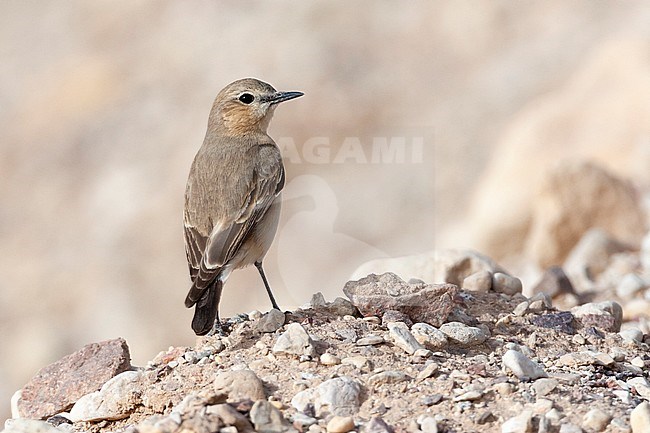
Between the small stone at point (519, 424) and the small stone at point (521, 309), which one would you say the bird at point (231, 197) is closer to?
the small stone at point (521, 309)

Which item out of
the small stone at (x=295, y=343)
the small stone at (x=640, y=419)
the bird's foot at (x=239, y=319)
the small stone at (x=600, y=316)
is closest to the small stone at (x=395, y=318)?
the small stone at (x=295, y=343)

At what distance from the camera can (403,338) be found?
4.90 m

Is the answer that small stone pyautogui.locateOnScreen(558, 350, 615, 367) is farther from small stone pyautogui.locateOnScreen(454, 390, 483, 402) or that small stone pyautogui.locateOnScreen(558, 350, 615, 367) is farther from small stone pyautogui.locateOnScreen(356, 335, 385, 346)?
small stone pyautogui.locateOnScreen(356, 335, 385, 346)

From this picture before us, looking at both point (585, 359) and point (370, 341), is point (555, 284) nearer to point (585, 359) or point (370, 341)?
point (585, 359)

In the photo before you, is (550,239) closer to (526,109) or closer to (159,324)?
(526,109)

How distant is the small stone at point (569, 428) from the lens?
13.3 feet

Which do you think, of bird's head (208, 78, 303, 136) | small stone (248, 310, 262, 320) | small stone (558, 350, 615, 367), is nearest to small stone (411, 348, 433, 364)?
small stone (558, 350, 615, 367)

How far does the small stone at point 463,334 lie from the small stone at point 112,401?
1.63 meters

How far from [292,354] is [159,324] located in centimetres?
1395

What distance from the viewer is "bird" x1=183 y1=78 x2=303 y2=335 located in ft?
18.4

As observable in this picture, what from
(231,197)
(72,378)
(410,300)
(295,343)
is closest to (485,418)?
(295,343)

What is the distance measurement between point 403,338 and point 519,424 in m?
0.96

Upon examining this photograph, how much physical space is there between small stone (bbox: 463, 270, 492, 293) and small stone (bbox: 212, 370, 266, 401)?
2.33m

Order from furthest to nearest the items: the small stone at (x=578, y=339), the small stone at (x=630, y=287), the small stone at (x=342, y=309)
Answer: the small stone at (x=630, y=287)
the small stone at (x=342, y=309)
the small stone at (x=578, y=339)
